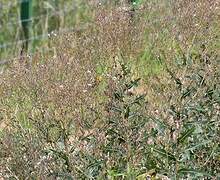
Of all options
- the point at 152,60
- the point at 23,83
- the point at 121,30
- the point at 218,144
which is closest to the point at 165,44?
the point at 152,60

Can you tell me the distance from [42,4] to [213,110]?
3223mm

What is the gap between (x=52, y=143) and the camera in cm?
290

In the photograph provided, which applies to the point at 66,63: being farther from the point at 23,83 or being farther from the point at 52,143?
the point at 52,143

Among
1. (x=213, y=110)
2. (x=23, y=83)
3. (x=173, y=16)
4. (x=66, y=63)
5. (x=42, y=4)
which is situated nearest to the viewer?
(x=213, y=110)

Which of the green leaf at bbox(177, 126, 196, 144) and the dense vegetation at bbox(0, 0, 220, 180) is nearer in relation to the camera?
the green leaf at bbox(177, 126, 196, 144)

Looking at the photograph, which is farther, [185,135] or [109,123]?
[109,123]

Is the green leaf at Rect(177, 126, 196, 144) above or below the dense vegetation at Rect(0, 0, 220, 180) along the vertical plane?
above

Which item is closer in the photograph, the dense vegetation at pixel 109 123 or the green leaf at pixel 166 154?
the green leaf at pixel 166 154

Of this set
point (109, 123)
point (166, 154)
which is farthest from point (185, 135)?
point (109, 123)

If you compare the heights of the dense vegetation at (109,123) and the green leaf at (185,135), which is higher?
the green leaf at (185,135)

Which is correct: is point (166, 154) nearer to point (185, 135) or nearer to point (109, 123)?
point (185, 135)

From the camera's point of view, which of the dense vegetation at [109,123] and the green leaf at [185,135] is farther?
the dense vegetation at [109,123]

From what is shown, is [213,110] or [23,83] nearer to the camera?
[213,110]

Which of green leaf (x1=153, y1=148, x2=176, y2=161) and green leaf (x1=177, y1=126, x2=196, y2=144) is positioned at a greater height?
green leaf (x1=177, y1=126, x2=196, y2=144)
